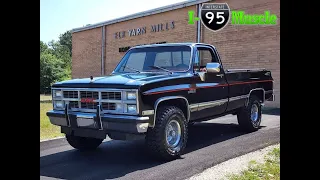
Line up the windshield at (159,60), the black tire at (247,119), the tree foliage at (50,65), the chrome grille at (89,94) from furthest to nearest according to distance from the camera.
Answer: the black tire at (247,119) → the windshield at (159,60) → the chrome grille at (89,94) → the tree foliage at (50,65)

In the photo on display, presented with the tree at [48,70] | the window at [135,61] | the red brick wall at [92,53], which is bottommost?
the tree at [48,70]

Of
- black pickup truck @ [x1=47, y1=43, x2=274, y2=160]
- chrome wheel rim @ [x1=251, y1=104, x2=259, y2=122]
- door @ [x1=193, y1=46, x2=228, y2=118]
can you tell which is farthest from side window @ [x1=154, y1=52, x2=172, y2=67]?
chrome wheel rim @ [x1=251, y1=104, x2=259, y2=122]

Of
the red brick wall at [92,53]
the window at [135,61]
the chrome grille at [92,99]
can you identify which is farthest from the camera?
the red brick wall at [92,53]

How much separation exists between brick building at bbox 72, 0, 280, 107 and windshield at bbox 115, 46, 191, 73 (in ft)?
7.55

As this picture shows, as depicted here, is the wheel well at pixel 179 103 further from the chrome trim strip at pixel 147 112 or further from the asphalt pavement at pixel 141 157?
the asphalt pavement at pixel 141 157

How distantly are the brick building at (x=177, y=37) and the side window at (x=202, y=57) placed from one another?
151cm

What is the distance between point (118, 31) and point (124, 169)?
12998mm

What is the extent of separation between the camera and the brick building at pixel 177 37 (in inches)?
319

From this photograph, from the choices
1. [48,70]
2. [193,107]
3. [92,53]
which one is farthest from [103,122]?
[92,53]

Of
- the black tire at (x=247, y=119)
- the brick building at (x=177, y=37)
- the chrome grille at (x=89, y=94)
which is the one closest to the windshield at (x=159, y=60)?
the chrome grille at (x=89, y=94)

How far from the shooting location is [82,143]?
17.6ft

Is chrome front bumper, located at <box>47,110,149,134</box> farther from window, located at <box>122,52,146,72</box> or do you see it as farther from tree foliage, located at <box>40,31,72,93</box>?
window, located at <box>122,52,146,72</box>

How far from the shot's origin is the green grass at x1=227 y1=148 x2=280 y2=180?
3635 millimetres

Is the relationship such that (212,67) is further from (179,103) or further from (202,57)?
(179,103)
